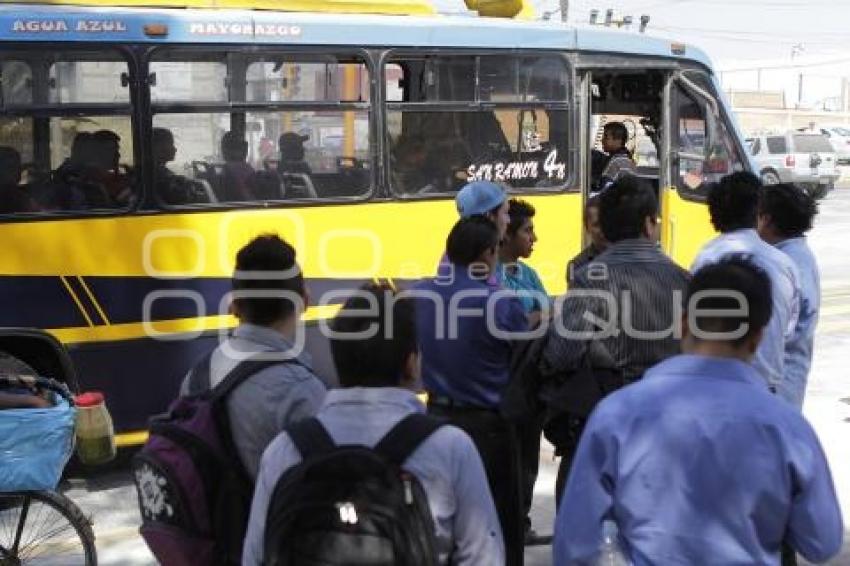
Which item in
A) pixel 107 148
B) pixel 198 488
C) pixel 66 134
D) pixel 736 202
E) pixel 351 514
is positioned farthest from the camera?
pixel 107 148

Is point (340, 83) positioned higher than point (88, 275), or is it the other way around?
point (340, 83)

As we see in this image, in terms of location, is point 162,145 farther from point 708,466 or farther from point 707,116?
point 708,466

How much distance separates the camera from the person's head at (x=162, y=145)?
6363 mm

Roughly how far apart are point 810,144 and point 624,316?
28661 mm

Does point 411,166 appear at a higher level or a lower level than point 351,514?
higher

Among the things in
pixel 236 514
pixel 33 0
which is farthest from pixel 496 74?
pixel 236 514

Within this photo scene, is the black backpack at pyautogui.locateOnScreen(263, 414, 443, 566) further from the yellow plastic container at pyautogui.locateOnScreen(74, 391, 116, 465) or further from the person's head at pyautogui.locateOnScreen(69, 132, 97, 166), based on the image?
the person's head at pyautogui.locateOnScreen(69, 132, 97, 166)

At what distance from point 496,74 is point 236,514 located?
17.1 ft

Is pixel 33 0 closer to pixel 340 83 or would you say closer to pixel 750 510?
pixel 340 83

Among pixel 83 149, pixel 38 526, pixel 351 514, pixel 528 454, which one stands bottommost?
pixel 38 526

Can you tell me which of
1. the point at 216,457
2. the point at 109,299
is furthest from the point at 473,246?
the point at 109,299

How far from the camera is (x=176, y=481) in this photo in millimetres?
2814

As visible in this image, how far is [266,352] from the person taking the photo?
2.98 meters

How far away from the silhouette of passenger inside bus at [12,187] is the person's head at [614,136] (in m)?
4.69
